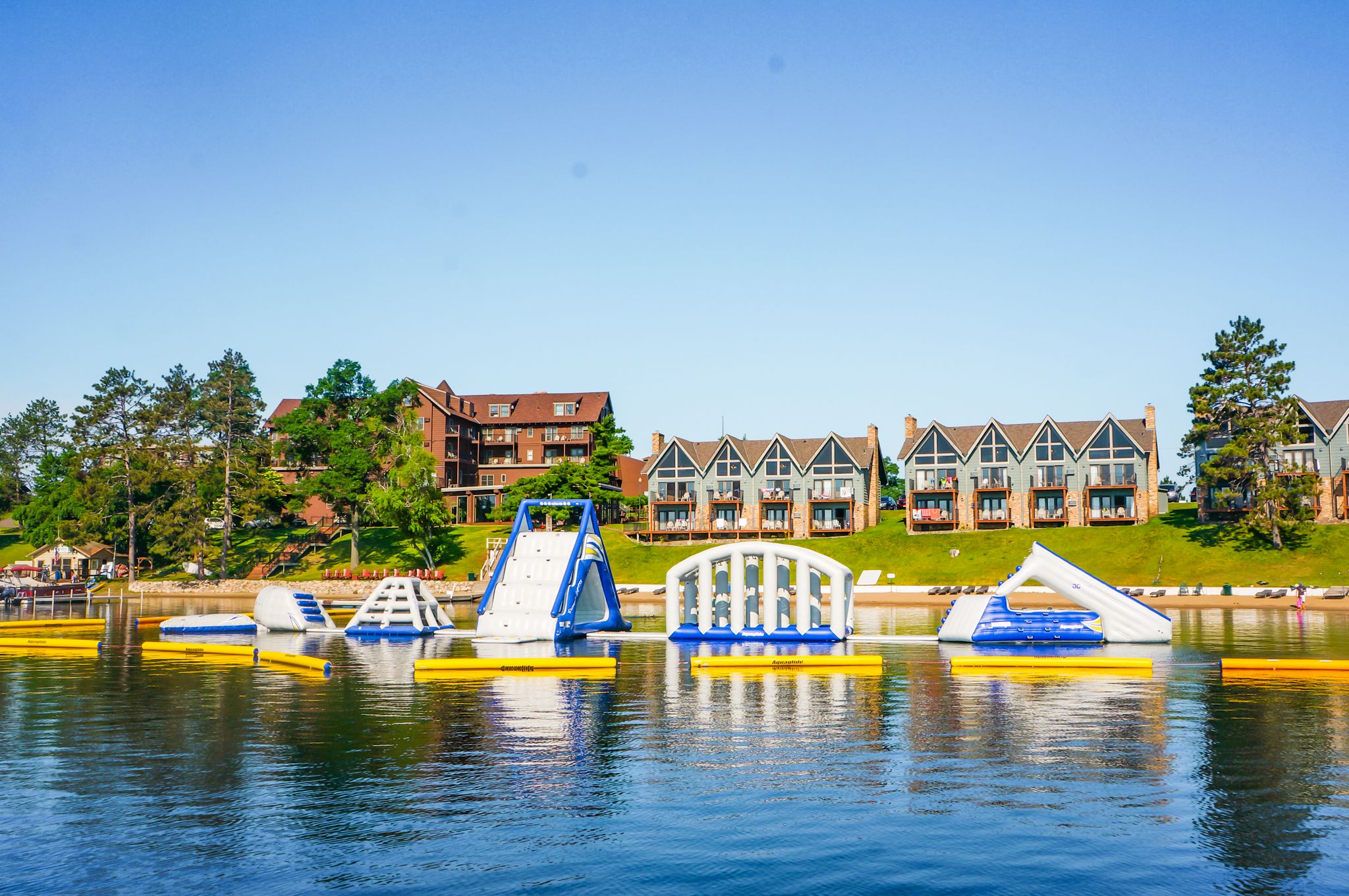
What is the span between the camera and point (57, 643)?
4147cm

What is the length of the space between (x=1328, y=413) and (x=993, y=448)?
2772 cm

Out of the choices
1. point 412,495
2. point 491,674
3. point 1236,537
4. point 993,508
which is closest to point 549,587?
point 491,674

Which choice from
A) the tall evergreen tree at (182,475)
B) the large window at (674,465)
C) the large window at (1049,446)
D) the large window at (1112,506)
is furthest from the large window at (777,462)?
the tall evergreen tree at (182,475)

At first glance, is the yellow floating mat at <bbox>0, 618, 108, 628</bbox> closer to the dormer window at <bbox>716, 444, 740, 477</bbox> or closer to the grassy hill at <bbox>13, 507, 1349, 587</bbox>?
the grassy hill at <bbox>13, 507, 1349, 587</bbox>

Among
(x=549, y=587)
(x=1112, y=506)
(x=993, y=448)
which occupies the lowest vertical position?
(x=549, y=587)

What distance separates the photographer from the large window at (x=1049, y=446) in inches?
3743

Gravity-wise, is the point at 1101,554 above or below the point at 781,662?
above

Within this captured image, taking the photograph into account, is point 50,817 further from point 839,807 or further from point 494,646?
point 494,646

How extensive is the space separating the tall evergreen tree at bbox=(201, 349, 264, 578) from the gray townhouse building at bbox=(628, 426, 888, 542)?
37785 mm

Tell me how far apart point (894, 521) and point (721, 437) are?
1982cm

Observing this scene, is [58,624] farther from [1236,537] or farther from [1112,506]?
[1112,506]

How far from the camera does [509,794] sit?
1627 centimetres

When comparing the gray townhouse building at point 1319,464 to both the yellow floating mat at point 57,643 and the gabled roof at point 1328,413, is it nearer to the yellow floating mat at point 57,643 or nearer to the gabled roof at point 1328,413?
the gabled roof at point 1328,413

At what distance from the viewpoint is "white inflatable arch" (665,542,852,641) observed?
4159 cm
